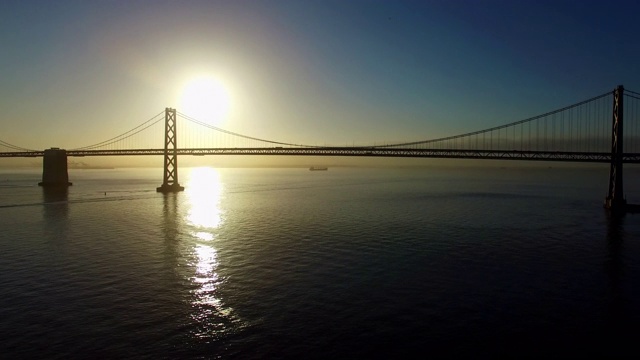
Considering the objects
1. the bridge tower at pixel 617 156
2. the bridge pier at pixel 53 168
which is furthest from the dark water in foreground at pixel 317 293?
the bridge pier at pixel 53 168

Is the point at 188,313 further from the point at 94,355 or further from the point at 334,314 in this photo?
the point at 334,314

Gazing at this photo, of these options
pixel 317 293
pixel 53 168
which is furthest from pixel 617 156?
pixel 53 168

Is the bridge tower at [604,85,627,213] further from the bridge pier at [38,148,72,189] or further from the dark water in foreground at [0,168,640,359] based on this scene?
the bridge pier at [38,148,72,189]

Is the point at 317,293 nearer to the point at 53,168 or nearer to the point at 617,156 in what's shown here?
the point at 617,156

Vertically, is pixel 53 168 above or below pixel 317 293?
above

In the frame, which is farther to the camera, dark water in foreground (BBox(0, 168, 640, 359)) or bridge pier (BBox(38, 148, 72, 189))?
bridge pier (BBox(38, 148, 72, 189))

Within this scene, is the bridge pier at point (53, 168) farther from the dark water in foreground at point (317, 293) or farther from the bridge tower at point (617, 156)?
the bridge tower at point (617, 156)

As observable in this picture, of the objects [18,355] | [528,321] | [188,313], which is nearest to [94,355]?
[18,355]

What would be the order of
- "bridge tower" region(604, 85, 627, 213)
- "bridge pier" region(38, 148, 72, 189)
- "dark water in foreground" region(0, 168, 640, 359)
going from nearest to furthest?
1. "dark water in foreground" region(0, 168, 640, 359)
2. "bridge tower" region(604, 85, 627, 213)
3. "bridge pier" region(38, 148, 72, 189)

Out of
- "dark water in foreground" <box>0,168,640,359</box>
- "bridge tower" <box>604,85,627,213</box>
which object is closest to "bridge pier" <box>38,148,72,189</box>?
"dark water in foreground" <box>0,168,640,359</box>
